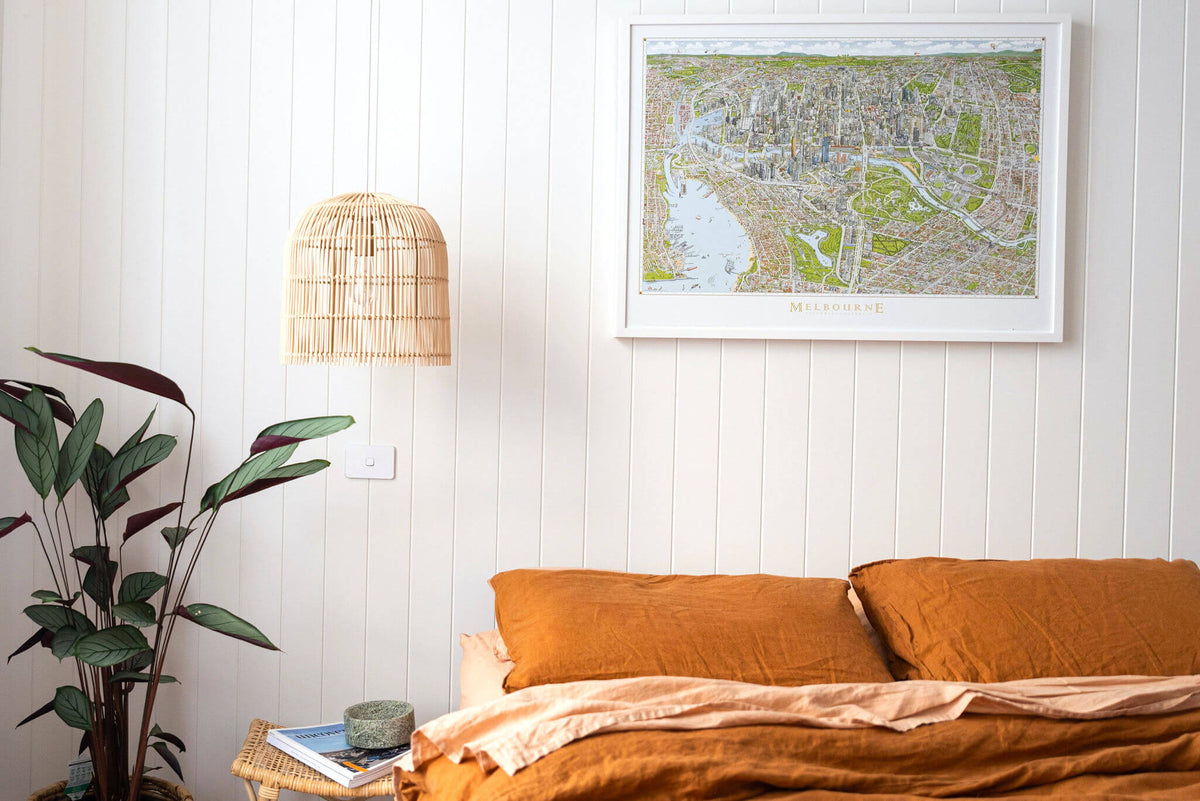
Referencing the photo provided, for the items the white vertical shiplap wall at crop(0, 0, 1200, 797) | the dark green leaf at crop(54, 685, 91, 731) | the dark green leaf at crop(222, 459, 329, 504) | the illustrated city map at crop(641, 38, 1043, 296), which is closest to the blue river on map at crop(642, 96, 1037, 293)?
the illustrated city map at crop(641, 38, 1043, 296)

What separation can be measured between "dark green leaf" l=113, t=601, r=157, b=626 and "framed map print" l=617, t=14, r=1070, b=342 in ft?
3.97

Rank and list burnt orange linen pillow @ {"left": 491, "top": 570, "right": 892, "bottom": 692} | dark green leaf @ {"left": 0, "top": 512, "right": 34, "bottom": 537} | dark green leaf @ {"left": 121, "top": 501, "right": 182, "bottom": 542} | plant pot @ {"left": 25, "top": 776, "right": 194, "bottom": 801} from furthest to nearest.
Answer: plant pot @ {"left": 25, "top": 776, "right": 194, "bottom": 801} < dark green leaf @ {"left": 121, "top": 501, "right": 182, "bottom": 542} < dark green leaf @ {"left": 0, "top": 512, "right": 34, "bottom": 537} < burnt orange linen pillow @ {"left": 491, "top": 570, "right": 892, "bottom": 692}

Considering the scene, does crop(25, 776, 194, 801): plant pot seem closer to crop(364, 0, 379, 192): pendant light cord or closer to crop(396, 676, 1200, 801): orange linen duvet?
crop(396, 676, 1200, 801): orange linen duvet

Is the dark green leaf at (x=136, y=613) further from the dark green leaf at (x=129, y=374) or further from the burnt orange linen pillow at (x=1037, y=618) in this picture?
the burnt orange linen pillow at (x=1037, y=618)

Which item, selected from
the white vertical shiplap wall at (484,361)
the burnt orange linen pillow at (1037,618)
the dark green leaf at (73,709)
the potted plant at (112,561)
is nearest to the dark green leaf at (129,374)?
the potted plant at (112,561)

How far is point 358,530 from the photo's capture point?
220 centimetres

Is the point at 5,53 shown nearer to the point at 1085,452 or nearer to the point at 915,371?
the point at 915,371

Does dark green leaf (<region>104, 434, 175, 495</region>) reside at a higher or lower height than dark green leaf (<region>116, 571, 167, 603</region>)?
higher

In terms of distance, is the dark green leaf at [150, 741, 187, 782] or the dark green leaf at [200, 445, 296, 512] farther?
the dark green leaf at [150, 741, 187, 782]

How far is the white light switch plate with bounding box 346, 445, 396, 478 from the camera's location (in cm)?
218

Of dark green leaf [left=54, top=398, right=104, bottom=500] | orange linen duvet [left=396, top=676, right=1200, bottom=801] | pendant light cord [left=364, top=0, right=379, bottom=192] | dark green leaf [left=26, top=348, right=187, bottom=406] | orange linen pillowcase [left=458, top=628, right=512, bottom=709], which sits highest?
pendant light cord [left=364, top=0, right=379, bottom=192]

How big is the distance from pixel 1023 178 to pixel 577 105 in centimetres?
111

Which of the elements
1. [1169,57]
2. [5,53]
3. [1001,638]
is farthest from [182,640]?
[1169,57]

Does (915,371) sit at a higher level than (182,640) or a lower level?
higher
